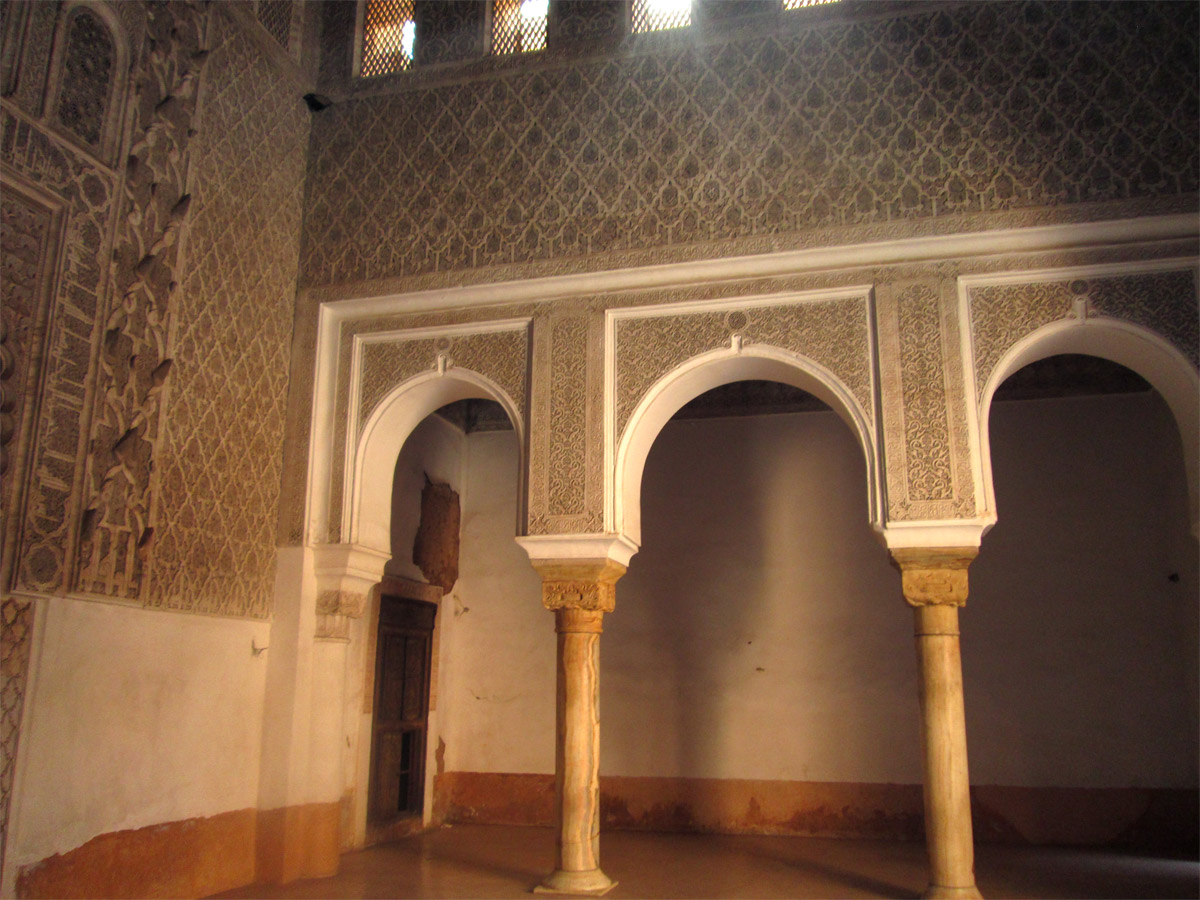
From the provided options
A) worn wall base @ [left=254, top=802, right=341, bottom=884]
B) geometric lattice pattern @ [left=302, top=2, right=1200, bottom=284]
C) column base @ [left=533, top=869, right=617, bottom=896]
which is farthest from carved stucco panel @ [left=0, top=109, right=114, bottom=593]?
column base @ [left=533, top=869, right=617, bottom=896]

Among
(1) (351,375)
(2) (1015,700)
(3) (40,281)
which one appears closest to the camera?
(3) (40,281)

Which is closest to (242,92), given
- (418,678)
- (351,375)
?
(351,375)

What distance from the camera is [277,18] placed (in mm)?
6652

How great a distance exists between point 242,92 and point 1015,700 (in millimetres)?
6759

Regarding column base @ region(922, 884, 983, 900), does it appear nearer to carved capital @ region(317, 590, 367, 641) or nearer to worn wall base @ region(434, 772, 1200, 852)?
worn wall base @ region(434, 772, 1200, 852)

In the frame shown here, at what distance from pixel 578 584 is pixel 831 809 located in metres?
3.29

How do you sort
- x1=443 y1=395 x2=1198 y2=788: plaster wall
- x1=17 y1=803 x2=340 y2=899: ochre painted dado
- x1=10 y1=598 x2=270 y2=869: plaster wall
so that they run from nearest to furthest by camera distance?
x1=10 y1=598 x2=270 y2=869: plaster wall
x1=17 y1=803 x2=340 y2=899: ochre painted dado
x1=443 y1=395 x2=1198 y2=788: plaster wall

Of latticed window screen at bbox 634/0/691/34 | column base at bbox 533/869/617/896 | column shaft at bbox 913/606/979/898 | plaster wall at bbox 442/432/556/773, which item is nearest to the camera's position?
column shaft at bbox 913/606/979/898

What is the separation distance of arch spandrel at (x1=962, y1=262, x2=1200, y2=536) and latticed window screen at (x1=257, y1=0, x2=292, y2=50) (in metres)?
4.62

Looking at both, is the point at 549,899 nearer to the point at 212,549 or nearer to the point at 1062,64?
the point at 212,549

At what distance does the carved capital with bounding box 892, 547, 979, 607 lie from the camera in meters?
5.32

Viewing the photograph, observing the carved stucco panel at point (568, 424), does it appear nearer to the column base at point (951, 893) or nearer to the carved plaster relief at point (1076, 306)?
the carved plaster relief at point (1076, 306)

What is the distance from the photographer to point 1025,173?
5617mm

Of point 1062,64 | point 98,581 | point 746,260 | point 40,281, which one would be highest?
point 1062,64
